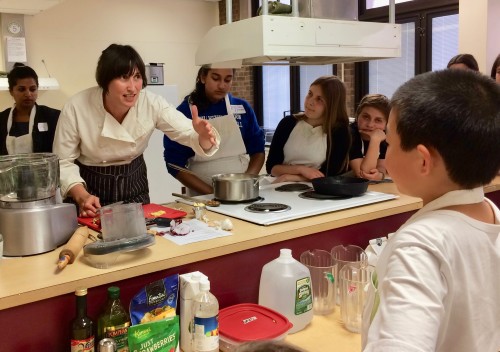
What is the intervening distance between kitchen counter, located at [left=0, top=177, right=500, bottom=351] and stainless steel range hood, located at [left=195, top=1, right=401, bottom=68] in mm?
576

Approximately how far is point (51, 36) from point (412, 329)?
5.25 meters

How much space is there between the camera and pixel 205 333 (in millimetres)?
1219

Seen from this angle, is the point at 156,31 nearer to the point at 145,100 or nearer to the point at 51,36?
the point at 51,36

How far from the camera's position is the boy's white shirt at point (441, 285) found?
0.69m

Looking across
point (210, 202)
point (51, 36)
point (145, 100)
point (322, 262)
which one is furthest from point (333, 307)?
point (51, 36)

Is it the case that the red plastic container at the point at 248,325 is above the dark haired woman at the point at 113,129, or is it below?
below

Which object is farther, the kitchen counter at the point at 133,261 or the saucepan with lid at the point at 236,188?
the saucepan with lid at the point at 236,188

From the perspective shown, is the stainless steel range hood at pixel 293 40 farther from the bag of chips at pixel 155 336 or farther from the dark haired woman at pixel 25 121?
the dark haired woman at pixel 25 121

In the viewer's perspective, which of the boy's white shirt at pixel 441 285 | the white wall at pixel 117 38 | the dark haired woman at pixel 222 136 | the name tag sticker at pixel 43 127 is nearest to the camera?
the boy's white shirt at pixel 441 285

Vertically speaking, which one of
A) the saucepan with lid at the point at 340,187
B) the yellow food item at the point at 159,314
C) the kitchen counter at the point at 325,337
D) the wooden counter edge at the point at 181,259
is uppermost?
the saucepan with lid at the point at 340,187

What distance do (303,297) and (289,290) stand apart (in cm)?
5

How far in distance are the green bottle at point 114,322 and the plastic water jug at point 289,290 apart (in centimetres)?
44

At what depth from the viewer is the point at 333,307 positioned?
5.16 ft

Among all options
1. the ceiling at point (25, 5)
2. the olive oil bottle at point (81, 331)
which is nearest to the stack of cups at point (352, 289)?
the olive oil bottle at point (81, 331)
